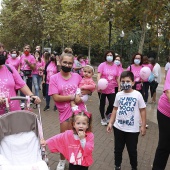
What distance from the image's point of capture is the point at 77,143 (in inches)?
135

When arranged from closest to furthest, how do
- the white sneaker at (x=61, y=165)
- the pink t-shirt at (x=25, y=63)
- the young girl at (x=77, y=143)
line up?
the young girl at (x=77, y=143)
the white sneaker at (x=61, y=165)
the pink t-shirt at (x=25, y=63)

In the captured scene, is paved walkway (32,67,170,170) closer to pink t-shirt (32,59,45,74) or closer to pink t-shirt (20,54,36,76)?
pink t-shirt (32,59,45,74)

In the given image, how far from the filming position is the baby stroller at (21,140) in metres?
3.26

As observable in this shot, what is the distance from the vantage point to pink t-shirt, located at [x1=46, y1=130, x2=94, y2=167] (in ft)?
11.2

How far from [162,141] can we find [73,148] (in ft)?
4.56

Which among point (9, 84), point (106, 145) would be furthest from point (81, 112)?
point (106, 145)

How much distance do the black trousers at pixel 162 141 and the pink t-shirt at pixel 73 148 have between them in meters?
1.15

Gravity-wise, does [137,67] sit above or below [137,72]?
above

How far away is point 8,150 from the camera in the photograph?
339 centimetres

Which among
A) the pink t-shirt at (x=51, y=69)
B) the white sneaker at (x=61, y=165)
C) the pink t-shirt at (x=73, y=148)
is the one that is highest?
the pink t-shirt at (x=51, y=69)

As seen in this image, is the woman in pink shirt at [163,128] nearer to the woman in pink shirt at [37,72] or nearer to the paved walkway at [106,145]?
the paved walkway at [106,145]

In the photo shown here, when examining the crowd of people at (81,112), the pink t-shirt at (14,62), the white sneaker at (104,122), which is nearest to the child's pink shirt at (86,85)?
the crowd of people at (81,112)

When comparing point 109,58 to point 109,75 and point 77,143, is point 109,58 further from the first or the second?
point 77,143

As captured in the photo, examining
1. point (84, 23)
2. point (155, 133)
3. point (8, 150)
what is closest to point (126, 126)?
point (8, 150)
